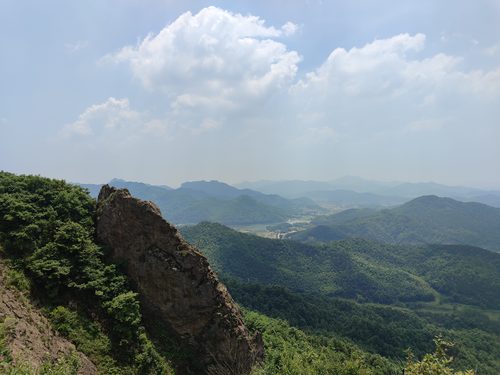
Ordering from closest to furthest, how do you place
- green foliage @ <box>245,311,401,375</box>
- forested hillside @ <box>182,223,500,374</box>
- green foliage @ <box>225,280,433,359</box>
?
green foliage @ <box>245,311,401,375</box>, green foliage @ <box>225,280,433,359</box>, forested hillside @ <box>182,223,500,374</box>

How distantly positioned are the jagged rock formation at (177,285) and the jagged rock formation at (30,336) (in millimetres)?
8140

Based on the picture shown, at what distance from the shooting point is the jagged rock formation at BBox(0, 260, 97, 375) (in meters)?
19.7

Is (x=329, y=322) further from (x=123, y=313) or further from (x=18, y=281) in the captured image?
(x=18, y=281)

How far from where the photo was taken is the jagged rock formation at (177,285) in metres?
30.7

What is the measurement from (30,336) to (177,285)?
12.4 meters

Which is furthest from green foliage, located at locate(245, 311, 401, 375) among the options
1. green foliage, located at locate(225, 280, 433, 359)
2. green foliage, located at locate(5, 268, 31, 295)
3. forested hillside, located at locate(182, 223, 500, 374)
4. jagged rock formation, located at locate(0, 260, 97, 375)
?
forested hillside, located at locate(182, 223, 500, 374)

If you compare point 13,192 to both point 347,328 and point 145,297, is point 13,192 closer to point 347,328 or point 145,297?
point 145,297

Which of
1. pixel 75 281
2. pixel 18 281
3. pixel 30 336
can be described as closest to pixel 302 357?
pixel 75 281

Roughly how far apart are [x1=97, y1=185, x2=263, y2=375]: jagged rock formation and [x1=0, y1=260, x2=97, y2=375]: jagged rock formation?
814 cm

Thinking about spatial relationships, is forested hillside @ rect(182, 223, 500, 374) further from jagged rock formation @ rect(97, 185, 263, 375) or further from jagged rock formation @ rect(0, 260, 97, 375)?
jagged rock formation @ rect(0, 260, 97, 375)

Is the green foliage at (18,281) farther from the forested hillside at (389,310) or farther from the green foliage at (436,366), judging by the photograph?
the forested hillside at (389,310)

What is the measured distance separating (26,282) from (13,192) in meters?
11.5

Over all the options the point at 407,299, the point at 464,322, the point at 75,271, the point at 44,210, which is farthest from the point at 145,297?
the point at 407,299

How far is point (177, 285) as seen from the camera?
103 feet
